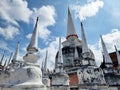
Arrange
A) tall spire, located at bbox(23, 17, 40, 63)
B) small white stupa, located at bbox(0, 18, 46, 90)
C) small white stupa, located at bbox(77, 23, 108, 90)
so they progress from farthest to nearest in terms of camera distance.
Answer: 1. small white stupa, located at bbox(77, 23, 108, 90)
2. tall spire, located at bbox(23, 17, 40, 63)
3. small white stupa, located at bbox(0, 18, 46, 90)

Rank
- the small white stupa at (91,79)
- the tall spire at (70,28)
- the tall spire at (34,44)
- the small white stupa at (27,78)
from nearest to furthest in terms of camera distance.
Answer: the small white stupa at (27,78), the tall spire at (34,44), the small white stupa at (91,79), the tall spire at (70,28)

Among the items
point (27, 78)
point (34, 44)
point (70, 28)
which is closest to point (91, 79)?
point (34, 44)

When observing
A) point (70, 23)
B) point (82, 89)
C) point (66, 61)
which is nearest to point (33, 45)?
point (82, 89)

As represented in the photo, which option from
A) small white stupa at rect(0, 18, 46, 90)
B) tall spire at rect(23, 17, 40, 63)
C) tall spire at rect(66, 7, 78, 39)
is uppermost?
tall spire at rect(66, 7, 78, 39)

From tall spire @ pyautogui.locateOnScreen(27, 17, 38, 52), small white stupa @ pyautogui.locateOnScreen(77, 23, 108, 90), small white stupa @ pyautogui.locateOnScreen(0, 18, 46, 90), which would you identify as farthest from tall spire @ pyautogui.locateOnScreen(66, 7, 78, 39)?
small white stupa @ pyautogui.locateOnScreen(0, 18, 46, 90)

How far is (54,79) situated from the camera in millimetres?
10719

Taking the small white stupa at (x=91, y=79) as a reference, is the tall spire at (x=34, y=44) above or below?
above

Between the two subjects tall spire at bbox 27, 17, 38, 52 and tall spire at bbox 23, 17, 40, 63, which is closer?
tall spire at bbox 23, 17, 40, 63

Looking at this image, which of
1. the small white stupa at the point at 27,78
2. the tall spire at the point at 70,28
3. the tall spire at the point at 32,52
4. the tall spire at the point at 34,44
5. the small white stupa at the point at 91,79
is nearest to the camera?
the small white stupa at the point at 27,78

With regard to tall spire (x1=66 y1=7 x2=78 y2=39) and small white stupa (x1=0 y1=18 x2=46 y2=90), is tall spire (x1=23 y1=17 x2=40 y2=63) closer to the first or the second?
small white stupa (x1=0 y1=18 x2=46 y2=90)

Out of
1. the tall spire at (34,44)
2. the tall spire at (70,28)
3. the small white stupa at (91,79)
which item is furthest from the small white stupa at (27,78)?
the tall spire at (70,28)

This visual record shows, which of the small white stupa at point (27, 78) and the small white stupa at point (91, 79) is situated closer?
the small white stupa at point (27, 78)

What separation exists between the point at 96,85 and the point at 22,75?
6702 mm

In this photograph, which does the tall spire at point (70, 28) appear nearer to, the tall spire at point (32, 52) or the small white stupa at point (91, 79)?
the small white stupa at point (91, 79)
